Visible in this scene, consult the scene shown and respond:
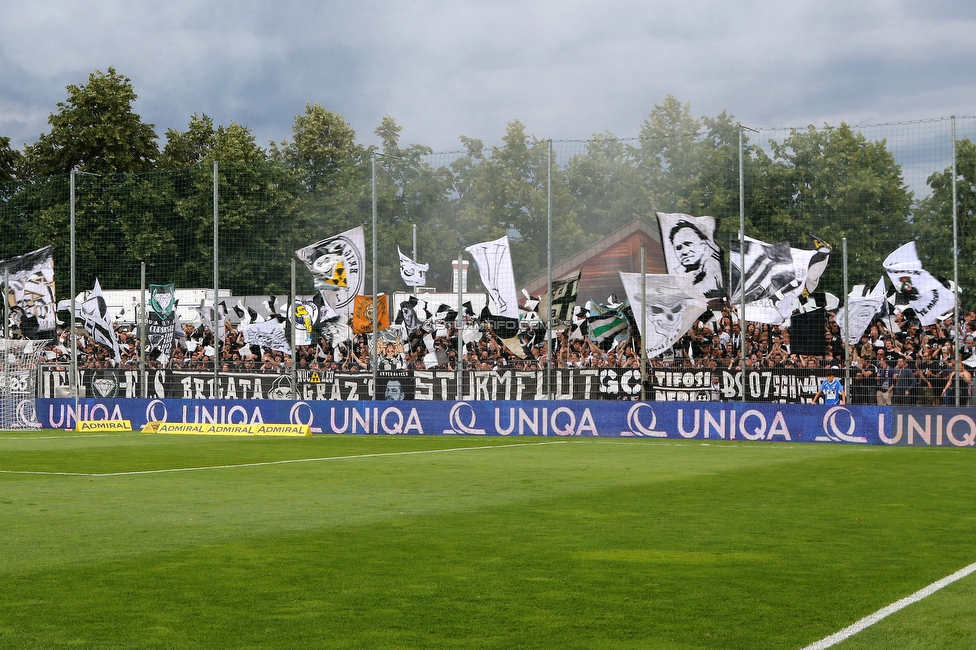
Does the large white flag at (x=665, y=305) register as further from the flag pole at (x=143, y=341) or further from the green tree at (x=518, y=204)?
the flag pole at (x=143, y=341)

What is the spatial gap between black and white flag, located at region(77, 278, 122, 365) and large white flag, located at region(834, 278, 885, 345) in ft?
64.6

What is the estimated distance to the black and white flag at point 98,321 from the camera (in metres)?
33.3

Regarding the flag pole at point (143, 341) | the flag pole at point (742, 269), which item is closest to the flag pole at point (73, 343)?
the flag pole at point (143, 341)

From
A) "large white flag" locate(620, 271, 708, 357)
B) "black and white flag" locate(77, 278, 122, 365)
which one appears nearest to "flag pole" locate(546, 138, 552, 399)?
"large white flag" locate(620, 271, 708, 357)

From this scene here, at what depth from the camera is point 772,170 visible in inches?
1096

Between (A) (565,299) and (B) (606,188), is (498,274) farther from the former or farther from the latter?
(B) (606,188)

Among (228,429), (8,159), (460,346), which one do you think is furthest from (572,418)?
(8,159)

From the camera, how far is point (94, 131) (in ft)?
177

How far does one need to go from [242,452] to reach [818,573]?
51.6ft

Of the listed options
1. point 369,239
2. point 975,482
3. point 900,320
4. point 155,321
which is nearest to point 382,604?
point 975,482

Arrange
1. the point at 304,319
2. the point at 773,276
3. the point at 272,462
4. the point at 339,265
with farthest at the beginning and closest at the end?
the point at 304,319 → the point at 339,265 → the point at 773,276 → the point at 272,462

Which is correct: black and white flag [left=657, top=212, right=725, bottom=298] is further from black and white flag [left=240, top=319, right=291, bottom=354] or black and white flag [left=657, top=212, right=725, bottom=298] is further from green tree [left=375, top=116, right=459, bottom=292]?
black and white flag [left=240, top=319, right=291, bottom=354]

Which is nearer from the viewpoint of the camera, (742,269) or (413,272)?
(742,269)

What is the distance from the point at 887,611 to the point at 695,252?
2104 centimetres
